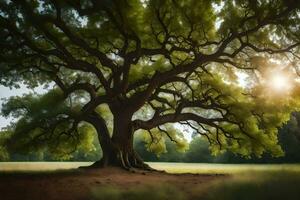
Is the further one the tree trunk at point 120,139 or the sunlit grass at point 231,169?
the tree trunk at point 120,139

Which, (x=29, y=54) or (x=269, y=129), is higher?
(x=29, y=54)

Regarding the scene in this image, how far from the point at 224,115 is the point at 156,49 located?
7.42 meters

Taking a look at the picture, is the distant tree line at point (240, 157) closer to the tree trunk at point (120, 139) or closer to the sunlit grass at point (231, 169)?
the sunlit grass at point (231, 169)

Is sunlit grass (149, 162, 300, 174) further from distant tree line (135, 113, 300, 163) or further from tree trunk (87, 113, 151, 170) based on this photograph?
tree trunk (87, 113, 151, 170)

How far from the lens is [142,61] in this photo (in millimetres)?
29594

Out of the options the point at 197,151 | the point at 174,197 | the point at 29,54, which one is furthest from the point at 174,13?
the point at 197,151

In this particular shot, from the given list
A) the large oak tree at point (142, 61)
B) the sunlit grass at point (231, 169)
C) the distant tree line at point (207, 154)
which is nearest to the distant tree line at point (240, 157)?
the distant tree line at point (207, 154)

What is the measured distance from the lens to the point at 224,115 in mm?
27859

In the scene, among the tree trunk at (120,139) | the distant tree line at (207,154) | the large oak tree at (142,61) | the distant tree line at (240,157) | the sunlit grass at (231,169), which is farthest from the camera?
the distant tree line at (240,157)

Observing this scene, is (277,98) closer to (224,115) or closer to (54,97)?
(224,115)

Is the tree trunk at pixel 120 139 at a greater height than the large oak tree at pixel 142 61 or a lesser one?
lesser

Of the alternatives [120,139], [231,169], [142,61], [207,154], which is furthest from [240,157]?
[120,139]

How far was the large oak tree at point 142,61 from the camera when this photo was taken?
813 inches

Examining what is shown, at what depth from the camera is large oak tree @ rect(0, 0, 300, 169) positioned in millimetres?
20656
